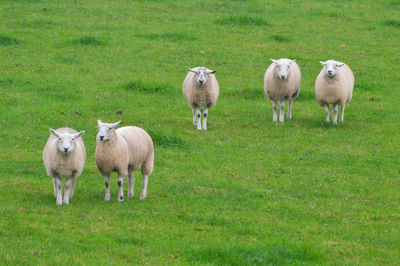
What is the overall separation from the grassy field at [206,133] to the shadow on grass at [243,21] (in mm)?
64

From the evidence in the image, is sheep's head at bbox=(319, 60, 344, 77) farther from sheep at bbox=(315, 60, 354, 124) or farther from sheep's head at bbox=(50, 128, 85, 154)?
sheep's head at bbox=(50, 128, 85, 154)

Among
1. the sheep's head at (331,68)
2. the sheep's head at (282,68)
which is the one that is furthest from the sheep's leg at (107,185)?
the sheep's head at (331,68)

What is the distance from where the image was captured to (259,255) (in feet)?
29.4

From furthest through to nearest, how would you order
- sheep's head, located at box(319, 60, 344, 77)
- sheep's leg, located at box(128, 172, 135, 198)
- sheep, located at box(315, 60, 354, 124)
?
sheep, located at box(315, 60, 354, 124) → sheep's head, located at box(319, 60, 344, 77) → sheep's leg, located at box(128, 172, 135, 198)

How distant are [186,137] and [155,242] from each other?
20.9 ft


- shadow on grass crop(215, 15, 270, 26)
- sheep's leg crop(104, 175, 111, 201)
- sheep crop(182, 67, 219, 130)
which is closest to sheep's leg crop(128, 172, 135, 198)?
sheep's leg crop(104, 175, 111, 201)

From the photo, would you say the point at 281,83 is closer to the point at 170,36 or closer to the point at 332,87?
the point at 332,87

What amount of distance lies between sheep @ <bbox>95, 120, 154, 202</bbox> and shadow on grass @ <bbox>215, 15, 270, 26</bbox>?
15.8 meters

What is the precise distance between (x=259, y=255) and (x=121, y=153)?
9.32 feet

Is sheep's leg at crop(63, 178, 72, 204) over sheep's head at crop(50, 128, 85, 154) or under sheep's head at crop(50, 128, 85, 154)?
under

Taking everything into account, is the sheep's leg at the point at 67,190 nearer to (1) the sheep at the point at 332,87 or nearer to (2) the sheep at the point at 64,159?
(2) the sheep at the point at 64,159

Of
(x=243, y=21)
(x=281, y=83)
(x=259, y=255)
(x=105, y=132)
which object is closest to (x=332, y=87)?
(x=281, y=83)

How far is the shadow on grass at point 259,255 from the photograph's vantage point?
8.84 meters

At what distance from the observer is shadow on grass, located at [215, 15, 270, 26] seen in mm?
26550
